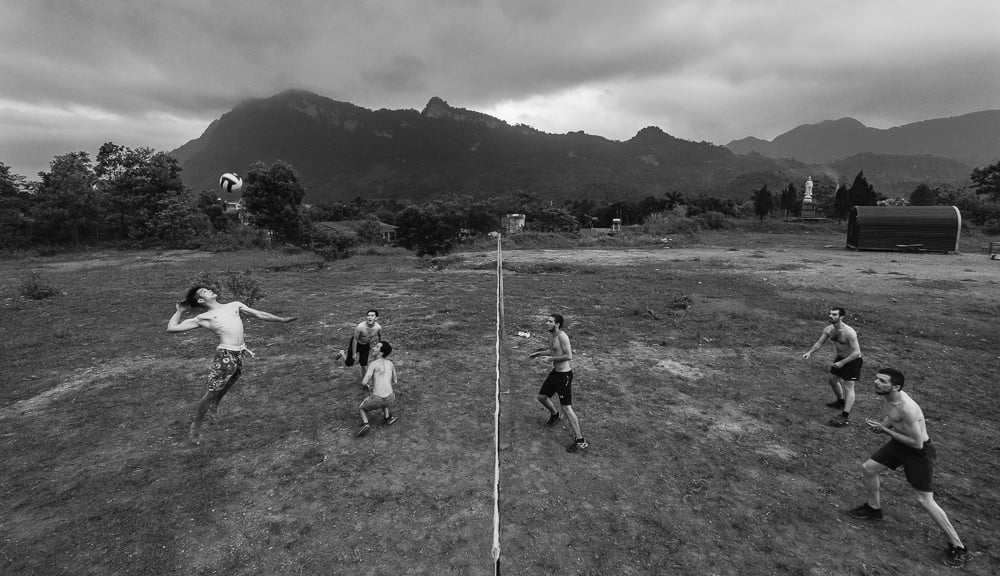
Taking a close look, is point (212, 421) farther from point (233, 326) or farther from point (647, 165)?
point (647, 165)

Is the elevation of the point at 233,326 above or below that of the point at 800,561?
above

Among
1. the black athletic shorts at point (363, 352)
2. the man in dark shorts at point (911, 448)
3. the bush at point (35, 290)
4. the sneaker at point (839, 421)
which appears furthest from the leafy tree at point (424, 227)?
the man in dark shorts at point (911, 448)

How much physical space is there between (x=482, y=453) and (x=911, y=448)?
4827 millimetres

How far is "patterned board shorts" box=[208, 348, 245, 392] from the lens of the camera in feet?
20.3

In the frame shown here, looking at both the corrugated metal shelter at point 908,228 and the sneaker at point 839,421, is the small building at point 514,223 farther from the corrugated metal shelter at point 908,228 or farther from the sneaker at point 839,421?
the sneaker at point 839,421

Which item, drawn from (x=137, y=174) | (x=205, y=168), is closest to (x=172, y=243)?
(x=137, y=174)

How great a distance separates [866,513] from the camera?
4.79 m

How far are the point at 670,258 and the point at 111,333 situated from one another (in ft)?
94.9

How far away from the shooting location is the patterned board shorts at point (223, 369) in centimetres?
618

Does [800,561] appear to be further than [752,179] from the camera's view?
No

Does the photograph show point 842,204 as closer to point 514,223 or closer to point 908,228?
point 908,228

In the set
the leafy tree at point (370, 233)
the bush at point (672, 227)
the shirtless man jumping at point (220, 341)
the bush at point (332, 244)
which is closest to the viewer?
the shirtless man jumping at point (220, 341)

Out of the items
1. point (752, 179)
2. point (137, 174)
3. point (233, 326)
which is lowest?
point (233, 326)

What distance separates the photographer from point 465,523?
475cm
